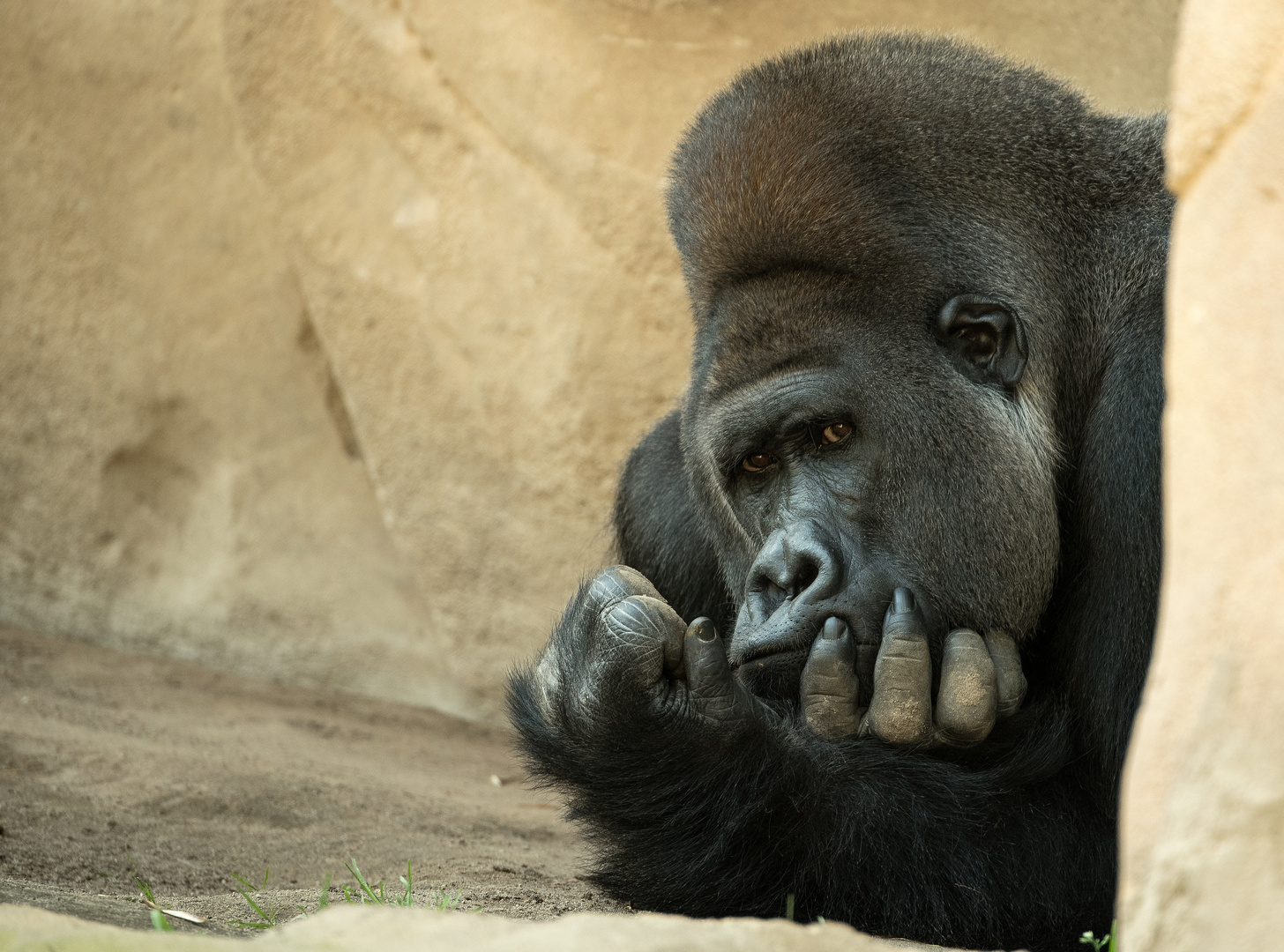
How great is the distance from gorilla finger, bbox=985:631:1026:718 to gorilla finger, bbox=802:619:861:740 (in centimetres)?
33

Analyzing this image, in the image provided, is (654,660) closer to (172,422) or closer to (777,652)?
(777,652)

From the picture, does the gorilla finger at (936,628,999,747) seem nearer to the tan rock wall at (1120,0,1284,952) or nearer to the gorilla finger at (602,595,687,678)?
the gorilla finger at (602,595,687,678)

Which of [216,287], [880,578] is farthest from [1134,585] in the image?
[216,287]

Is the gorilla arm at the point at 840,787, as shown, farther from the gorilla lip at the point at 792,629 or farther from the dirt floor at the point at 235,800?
the dirt floor at the point at 235,800

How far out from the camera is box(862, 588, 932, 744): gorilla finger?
274 cm

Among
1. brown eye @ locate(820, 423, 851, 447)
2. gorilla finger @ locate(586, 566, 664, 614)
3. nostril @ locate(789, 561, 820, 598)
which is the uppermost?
brown eye @ locate(820, 423, 851, 447)

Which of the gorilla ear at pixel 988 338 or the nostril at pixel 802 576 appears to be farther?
the gorilla ear at pixel 988 338

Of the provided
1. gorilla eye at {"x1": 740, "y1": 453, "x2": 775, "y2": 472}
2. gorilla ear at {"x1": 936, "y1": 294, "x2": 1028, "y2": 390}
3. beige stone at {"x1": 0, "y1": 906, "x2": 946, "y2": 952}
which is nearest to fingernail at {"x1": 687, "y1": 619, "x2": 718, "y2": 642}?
gorilla eye at {"x1": 740, "y1": 453, "x2": 775, "y2": 472}

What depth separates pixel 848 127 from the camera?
3189 mm

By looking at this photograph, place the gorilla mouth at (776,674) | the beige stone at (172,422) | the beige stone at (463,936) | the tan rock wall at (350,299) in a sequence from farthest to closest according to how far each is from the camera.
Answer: the beige stone at (172,422) < the tan rock wall at (350,299) < the gorilla mouth at (776,674) < the beige stone at (463,936)

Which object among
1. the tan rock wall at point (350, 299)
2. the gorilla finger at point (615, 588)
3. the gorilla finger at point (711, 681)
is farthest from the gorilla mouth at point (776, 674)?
the tan rock wall at point (350, 299)

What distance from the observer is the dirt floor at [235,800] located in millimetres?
3164

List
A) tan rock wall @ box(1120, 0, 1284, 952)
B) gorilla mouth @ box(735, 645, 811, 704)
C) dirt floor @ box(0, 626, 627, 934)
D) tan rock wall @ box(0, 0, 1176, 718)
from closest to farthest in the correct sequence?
tan rock wall @ box(1120, 0, 1284, 952), gorilla mouth @ box(735, 645, 811, 704), dirt floor @ box(0, 626, 627, 934), tan rock wall @ box(0, 0, 1176, 718)

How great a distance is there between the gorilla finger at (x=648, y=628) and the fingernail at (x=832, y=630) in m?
0.30
